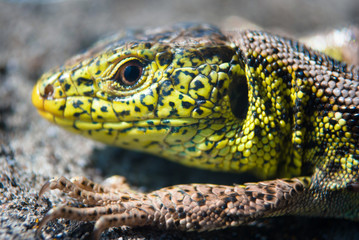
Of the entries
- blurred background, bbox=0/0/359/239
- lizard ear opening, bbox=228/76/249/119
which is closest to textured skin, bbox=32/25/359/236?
lizard ear opening, bbox=228/76/249/119

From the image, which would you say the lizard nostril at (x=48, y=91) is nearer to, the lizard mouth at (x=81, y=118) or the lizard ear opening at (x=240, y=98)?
the lizard mouth at (x=81, y=118)

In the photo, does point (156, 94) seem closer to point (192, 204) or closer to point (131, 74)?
point (131, 74)

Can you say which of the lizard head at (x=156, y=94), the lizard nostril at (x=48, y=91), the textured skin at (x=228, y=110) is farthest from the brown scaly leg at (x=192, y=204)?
the lizard nostril at (x=48, y=91)

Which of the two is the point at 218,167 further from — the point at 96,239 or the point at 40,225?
the point at 40,225

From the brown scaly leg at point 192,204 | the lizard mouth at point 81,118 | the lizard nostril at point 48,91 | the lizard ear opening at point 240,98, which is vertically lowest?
the brown scaly leg at point 192,204

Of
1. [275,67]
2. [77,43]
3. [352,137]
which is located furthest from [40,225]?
[77,43]

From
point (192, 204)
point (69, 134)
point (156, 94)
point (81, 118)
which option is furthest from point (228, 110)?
point (69, 134)
